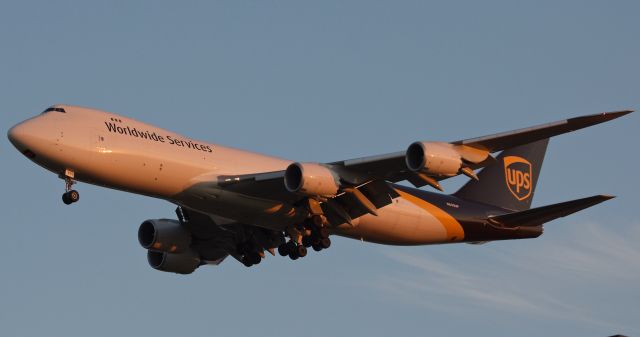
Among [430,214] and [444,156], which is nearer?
[444,156]

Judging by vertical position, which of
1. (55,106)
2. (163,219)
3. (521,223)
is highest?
(55,106)

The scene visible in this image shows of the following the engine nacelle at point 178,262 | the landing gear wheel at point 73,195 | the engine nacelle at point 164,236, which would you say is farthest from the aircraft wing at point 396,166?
the engine nacelle at point 178,262

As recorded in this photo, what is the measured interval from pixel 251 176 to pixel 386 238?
7123mm

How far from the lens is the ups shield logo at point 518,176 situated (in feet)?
178

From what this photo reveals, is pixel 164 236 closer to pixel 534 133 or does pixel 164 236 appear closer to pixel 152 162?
pixel 152 162

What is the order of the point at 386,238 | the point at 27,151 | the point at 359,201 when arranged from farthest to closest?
the point at 386,238 < the point at 359,201 < the point at 27,151

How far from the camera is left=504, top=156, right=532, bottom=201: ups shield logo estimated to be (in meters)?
54.2

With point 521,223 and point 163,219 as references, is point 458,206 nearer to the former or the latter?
point 521,223

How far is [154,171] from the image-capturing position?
43469 millimetres

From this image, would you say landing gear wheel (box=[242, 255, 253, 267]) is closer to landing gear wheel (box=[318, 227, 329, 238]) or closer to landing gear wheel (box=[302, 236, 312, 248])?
landing gear wheel (box=[302, 236, 312, 248])

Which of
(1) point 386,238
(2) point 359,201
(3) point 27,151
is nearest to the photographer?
(3) point 27,151

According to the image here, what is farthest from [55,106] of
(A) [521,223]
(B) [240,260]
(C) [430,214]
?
(A) [521,223]

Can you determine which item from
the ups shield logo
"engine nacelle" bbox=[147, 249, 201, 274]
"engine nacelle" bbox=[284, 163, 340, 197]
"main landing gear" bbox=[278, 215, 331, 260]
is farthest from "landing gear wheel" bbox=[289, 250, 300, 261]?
the ups shield logo

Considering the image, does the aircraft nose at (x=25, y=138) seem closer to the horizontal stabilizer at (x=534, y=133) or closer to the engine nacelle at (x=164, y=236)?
the engine nacelle at (x=164, y=236)
